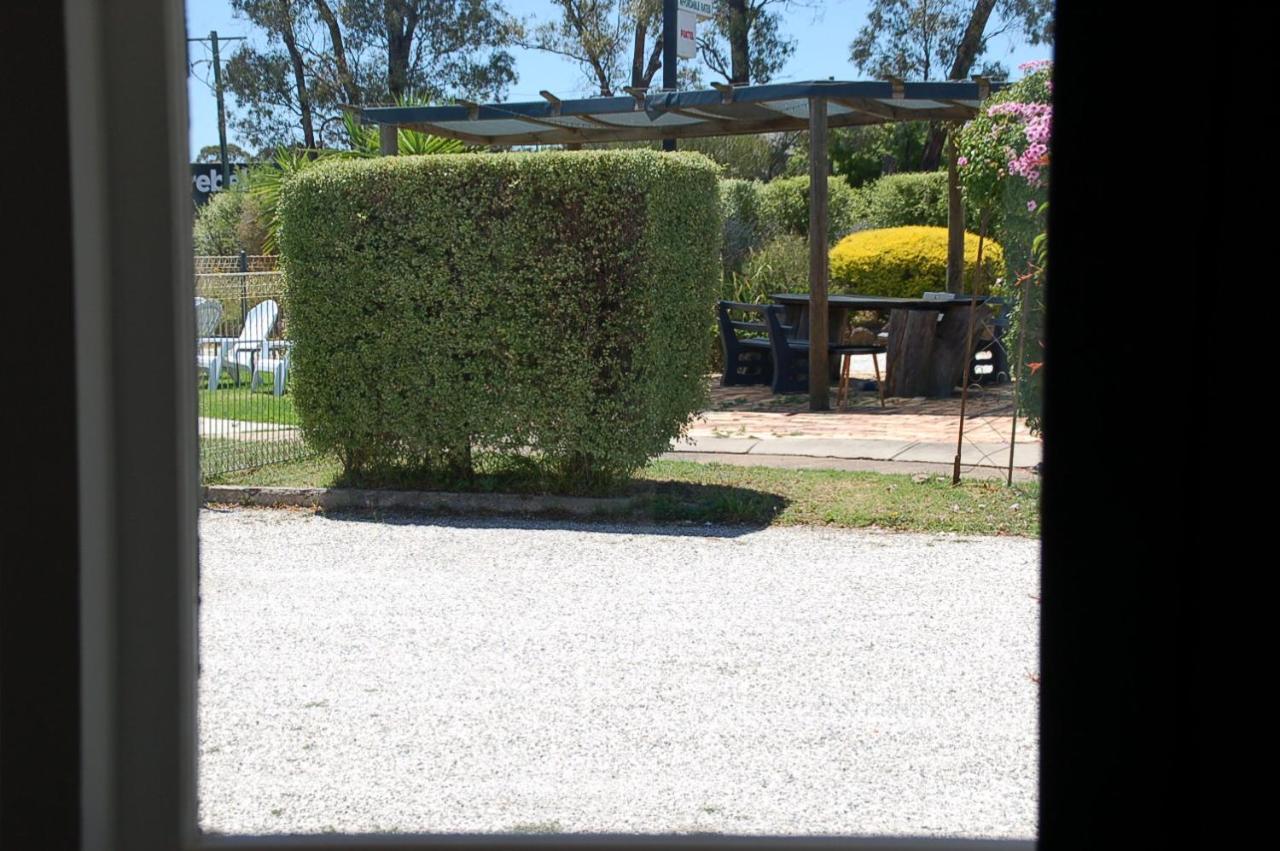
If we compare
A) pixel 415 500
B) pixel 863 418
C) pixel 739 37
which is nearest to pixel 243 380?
pixel 415 500

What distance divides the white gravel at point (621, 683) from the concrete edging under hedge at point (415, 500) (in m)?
0.60

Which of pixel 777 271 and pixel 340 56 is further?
pixel 340 56

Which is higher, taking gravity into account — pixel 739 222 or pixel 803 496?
pixel 739 222

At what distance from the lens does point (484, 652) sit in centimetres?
490

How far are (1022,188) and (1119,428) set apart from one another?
6341 mm

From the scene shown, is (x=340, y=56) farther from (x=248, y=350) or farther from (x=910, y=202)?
(x=248, y=350)

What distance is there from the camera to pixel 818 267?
1131cm

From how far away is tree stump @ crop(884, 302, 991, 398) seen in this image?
38.3ft

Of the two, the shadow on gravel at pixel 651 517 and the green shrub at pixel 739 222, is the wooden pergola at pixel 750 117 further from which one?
the green shrub at pixel 739 222

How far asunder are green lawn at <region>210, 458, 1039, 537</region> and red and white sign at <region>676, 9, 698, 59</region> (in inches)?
259

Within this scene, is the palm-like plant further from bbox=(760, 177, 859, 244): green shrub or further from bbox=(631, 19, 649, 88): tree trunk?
bbox=(631, 19, 649, 88): tree trunk

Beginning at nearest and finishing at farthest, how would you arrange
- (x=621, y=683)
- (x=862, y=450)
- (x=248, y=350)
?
(x=621, y=683) < (x=862, y=450) < (x=248, y=350)

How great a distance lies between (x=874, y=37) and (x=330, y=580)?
70.8 ft

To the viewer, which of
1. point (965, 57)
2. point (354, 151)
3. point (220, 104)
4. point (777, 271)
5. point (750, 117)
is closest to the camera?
point (750, 117)
